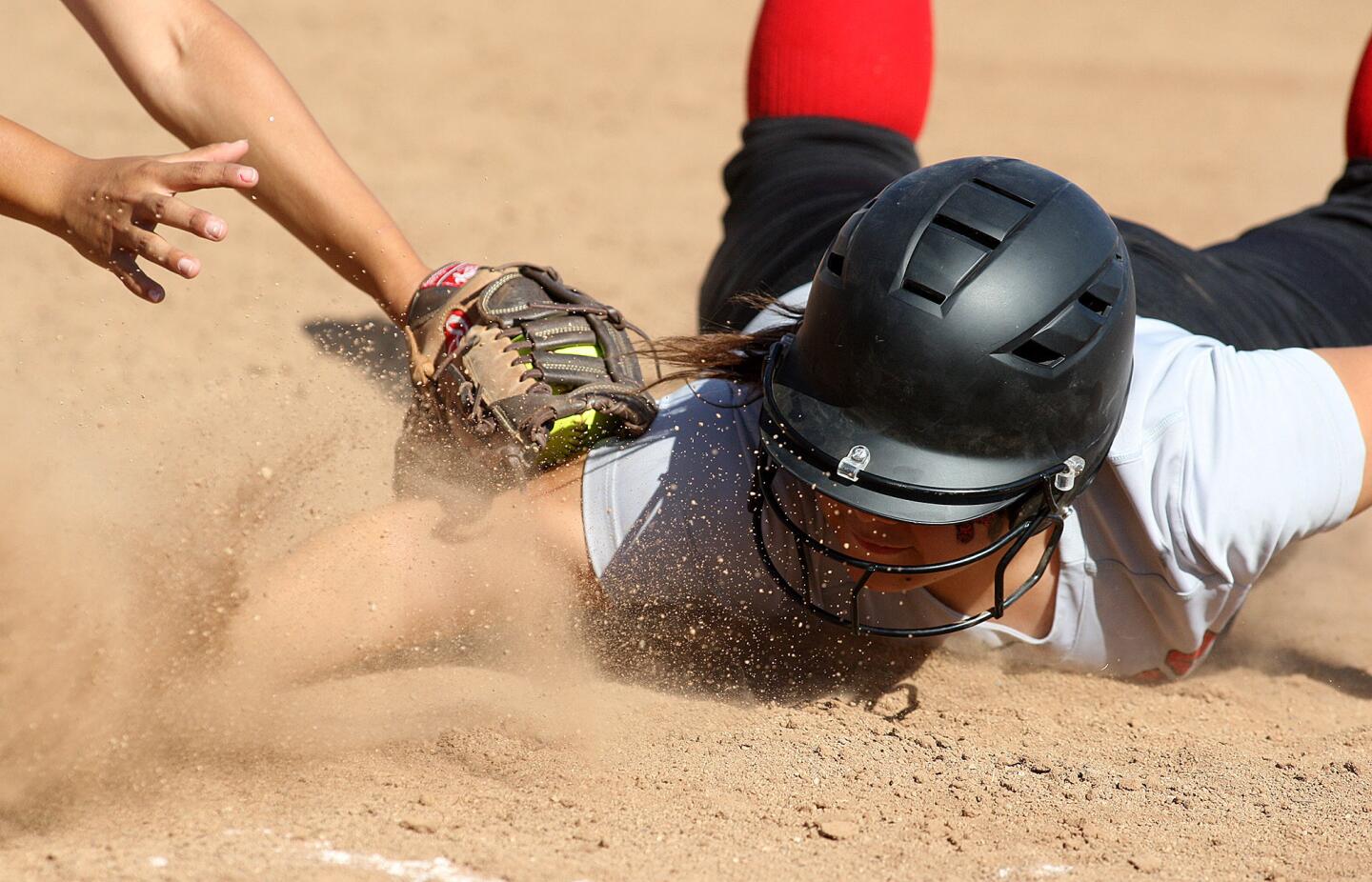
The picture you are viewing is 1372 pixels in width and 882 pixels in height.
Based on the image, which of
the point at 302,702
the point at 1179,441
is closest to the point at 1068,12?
the point at 1179,441

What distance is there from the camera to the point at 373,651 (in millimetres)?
2215

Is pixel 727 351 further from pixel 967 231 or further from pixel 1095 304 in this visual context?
pixel 1095 304

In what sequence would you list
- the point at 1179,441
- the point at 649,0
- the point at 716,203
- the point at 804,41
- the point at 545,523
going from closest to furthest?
the point at 1179,441
the point at 545,523
the point at 804,41
the point at 716,203
the point at 649,0

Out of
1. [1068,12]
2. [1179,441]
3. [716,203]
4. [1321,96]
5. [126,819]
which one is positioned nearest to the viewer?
[126,819]

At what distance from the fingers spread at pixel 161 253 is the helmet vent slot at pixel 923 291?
1.10m

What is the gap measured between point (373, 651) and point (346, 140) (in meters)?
4.01

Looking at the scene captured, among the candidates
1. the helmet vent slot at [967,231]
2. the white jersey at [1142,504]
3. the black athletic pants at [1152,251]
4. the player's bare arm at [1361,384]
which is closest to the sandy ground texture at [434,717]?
the white jersey at [1142,504]

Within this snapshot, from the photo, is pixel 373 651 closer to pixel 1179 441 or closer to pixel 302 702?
pixel 302 702

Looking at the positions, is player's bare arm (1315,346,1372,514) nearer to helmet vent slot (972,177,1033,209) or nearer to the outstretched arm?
helmet vent slot (972,177,1033,209)

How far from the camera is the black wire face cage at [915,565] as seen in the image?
1934mm

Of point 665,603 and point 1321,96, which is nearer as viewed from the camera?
point 665,603

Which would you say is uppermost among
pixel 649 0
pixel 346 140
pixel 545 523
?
pixel 649 0

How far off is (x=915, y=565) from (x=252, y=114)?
152 centimetres

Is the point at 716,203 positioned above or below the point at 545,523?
above
